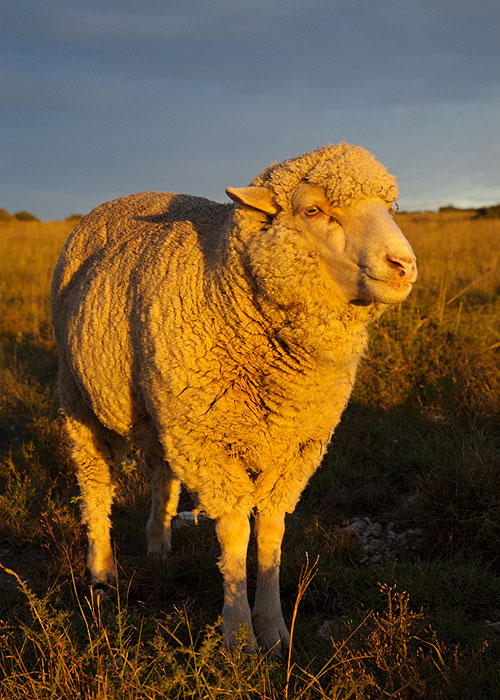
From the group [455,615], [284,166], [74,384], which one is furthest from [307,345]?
[74,384]

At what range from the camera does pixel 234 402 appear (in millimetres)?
2398

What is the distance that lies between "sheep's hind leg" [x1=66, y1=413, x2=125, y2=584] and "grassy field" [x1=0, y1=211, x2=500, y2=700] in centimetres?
13

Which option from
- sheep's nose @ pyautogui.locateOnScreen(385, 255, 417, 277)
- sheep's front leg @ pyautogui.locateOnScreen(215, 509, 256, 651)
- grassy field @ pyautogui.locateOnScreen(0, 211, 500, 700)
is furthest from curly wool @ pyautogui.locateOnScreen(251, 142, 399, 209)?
grassy field @ pyautogui.locateOnScreen(0, 211, 500, 700)

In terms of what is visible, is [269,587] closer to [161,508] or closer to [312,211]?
[161,508]

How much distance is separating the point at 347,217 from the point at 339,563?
72.1 inches

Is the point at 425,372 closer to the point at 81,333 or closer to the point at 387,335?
the point at 387,335

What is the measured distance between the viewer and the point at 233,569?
8.42 ft

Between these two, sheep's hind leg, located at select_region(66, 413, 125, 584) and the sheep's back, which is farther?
sheep's hind leg, located at select_region(66, 413, 125, 584)

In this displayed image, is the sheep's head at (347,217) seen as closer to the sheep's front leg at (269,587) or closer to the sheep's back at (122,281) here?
the sheep's back at (122,281)

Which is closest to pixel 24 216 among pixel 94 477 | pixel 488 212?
pixel 488 212

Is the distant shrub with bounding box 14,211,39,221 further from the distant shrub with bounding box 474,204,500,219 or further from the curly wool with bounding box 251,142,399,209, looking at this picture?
the curly wool with bounding box 251,142,399,209

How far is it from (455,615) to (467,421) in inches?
79.5

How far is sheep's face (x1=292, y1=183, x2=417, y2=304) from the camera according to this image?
2.03 m

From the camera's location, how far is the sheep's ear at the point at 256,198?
2.24m
